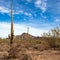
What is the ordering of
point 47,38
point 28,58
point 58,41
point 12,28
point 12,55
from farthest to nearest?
1. point 47,38
2. point 58,41
3. point 12,28
4. point 12,55
5. point 28,58

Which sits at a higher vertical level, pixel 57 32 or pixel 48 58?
pixel 57 32

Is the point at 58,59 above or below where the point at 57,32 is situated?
below

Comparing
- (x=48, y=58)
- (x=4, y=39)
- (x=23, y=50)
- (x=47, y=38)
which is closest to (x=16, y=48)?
(x=23, y=50)

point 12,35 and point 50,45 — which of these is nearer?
point 12,35

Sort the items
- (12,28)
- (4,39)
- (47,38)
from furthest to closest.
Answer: (4,39)
(47,38)
(12,28)

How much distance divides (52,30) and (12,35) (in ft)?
35.2

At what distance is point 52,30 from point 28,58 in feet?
59.9

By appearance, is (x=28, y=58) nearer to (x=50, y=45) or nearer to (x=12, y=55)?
(x=12, y=55)

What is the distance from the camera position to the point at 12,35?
26.7m

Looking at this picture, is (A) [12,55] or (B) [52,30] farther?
(B) [52,30]

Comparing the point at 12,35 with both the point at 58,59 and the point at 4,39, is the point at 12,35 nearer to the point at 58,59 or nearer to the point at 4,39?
the point at 58,59

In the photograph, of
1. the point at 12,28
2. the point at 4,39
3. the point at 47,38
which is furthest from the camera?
the point at 4,39

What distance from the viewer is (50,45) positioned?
34.0 m

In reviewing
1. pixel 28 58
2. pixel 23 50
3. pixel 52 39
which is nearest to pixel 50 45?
→ pixel 52 39
